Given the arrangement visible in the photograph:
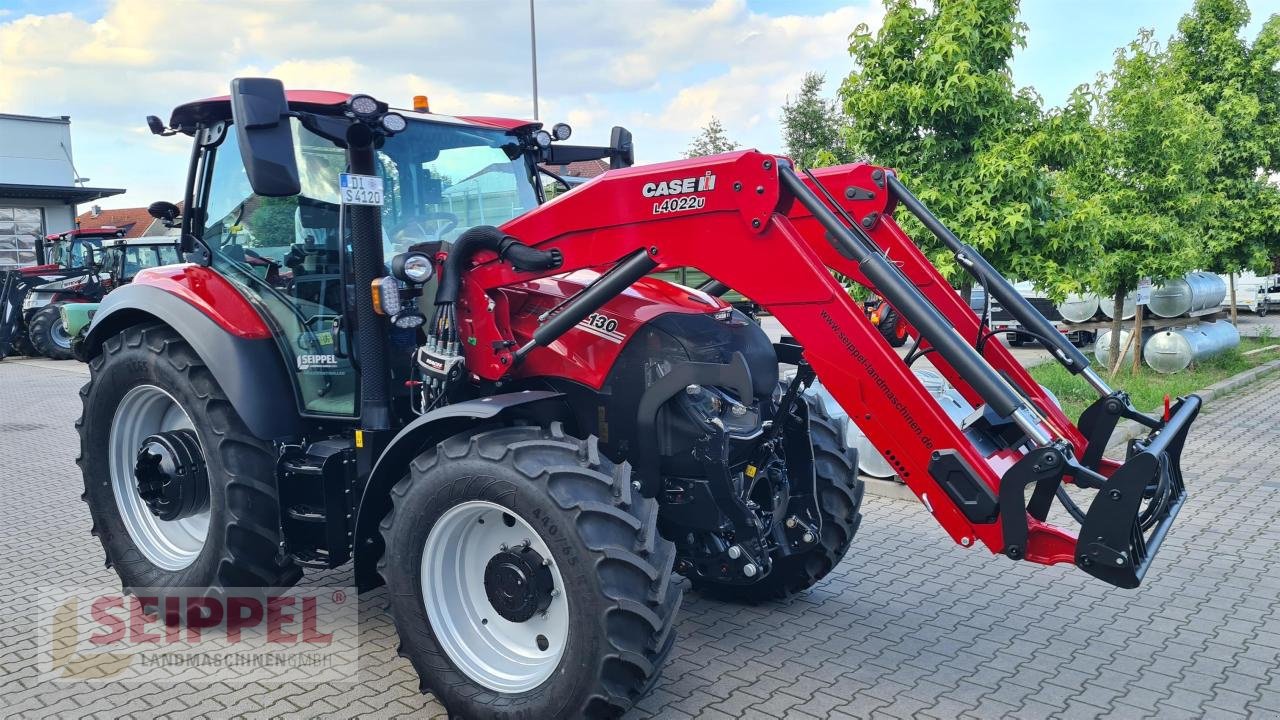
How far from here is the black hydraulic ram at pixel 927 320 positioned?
3.22 metres

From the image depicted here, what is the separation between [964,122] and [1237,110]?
392 inches

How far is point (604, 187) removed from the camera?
3846mm

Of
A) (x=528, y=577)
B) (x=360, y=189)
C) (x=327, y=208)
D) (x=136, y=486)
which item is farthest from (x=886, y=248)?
(x=136, y=486)

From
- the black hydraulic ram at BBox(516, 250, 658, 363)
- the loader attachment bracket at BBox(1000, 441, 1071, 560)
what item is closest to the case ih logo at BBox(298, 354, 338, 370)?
the black hydraulic ram at BBox(516, 250, 658, 363)

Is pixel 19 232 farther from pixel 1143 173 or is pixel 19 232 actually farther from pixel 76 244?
pixel 1143 173

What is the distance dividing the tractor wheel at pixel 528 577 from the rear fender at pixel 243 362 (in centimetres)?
108

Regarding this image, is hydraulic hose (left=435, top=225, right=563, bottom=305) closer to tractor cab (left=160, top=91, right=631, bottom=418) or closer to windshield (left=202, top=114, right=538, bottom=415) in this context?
tractor cab (left=160, top=91, right=631, bottom=418)

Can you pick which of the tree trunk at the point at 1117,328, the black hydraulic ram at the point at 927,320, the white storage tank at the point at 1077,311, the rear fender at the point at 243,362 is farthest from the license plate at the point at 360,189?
the white storage tank at the point at 1077,311

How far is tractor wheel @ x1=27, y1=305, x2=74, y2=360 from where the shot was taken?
65.0 feet

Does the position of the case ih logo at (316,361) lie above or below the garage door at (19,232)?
below

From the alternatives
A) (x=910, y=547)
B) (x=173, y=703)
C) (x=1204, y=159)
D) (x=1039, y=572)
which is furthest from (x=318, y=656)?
(x=1204, y=159)

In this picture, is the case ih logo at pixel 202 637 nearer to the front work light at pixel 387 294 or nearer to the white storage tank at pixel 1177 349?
the front work light at pixel 387 294

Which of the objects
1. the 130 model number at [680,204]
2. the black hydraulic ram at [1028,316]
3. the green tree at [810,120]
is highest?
the green tree at [810,120]

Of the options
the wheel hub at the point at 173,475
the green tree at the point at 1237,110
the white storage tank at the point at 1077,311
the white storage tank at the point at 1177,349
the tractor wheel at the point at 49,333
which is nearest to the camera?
the wheel hub at the point at 173,475
